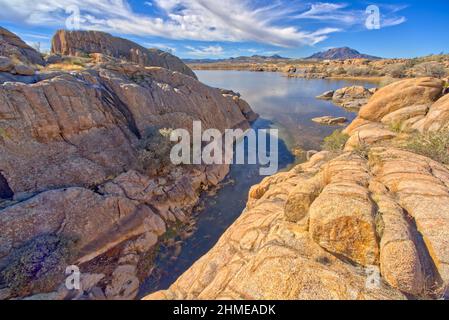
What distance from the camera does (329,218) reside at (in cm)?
441

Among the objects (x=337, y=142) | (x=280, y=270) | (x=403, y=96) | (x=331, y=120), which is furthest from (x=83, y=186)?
(x=331, y=120)

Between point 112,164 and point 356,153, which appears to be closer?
point 356,153

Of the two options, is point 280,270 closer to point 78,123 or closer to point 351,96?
point 78,123

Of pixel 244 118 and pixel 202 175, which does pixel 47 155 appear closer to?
pixel 202 175

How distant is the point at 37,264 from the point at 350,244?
947 centimetres

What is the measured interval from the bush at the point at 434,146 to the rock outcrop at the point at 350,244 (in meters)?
2.04

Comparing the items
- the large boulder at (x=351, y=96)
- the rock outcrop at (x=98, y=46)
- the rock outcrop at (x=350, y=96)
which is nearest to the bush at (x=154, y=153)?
the rock outcrop at (x=98, y=46)

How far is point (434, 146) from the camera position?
27.0ft

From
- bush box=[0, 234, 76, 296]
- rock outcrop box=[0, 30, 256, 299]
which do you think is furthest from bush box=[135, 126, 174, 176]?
bush box=[0, 234, 76, 296]

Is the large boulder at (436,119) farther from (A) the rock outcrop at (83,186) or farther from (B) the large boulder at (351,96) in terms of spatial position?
(B) the large boulder at (351,96)
